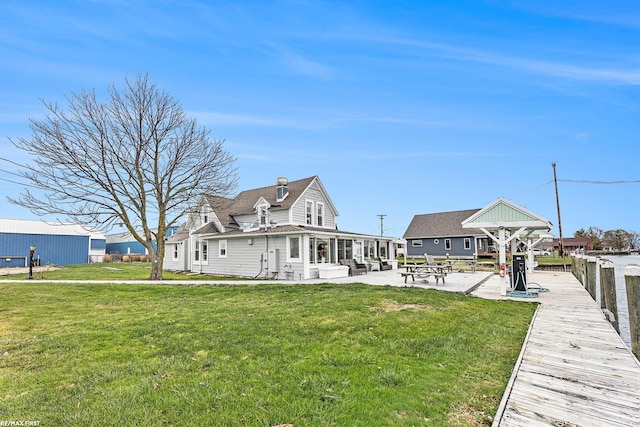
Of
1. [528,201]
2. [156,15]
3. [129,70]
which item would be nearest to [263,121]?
[129,70]

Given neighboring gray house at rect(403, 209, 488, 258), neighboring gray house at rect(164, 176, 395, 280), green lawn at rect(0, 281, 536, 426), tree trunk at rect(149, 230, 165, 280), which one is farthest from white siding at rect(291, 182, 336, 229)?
neighboring gray house at rect(403, 209, 488, 258)

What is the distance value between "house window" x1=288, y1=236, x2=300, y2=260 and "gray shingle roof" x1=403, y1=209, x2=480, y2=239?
28033mm

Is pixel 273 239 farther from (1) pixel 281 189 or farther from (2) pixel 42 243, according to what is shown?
(2) pixel 42 243

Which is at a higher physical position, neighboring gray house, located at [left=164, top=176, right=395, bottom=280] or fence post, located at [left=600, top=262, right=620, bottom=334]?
neighboring gray house, located at [left=164, top=176, right=395, bottom=280]

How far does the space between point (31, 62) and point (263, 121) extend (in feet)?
36.2

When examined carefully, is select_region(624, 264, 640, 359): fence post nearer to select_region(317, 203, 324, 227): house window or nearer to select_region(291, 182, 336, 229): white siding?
select_region(291, 182, 336, 229): white siding

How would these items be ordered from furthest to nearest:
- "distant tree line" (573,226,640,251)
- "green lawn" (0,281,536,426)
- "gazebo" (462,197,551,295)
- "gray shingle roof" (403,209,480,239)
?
"distant tree line" (573,226,640,251)
"gray shingle roof" (403,209,480,239)
"gazebo" (462,197,551,295)
"green lawn" (0,281,536,426)

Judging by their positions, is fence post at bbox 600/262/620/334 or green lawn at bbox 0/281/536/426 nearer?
green lawn at bbox 0/281/536/426

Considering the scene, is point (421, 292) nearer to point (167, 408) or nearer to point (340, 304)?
point (340, 304)

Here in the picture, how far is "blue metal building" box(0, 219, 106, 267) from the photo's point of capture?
1182 inches

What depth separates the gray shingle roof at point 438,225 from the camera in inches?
1625

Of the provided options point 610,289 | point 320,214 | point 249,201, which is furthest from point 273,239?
point 610,289

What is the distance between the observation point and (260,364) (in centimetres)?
421

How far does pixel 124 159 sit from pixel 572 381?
20.3m
